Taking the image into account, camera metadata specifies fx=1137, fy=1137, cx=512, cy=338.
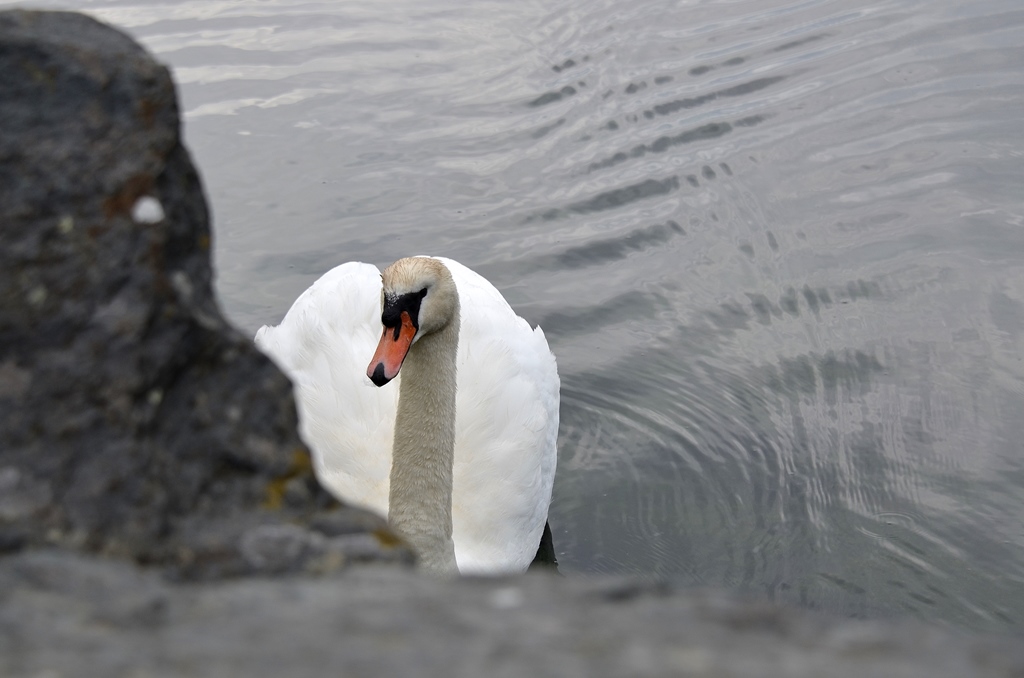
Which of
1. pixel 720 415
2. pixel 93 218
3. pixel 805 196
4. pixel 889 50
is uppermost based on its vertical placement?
pixel 93 218

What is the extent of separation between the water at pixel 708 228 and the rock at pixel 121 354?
10.6ft

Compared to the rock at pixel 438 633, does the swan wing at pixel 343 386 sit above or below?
below

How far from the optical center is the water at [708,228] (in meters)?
4.99

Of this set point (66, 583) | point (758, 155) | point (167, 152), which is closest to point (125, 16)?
point (758, 155)

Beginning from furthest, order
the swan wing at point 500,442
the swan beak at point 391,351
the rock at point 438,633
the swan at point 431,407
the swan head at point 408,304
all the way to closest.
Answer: the swan wing at point 500,442
the swan at point 431,407
the swan head at point 408,304
the swan beak at point 391,351
the rock at point 438,633

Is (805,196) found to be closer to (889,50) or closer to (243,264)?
(889,50)

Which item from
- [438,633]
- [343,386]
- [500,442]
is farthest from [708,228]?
[438,633]

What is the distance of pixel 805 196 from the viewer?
7.29 meters

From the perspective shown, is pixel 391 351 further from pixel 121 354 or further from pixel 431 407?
pixel 121 354

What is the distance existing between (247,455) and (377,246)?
218 inches

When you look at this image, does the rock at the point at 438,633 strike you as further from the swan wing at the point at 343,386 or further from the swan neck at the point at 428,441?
the swan wing at the point at 343,386

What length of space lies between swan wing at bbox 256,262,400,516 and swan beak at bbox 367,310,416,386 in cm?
89

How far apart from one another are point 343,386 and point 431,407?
77 cm

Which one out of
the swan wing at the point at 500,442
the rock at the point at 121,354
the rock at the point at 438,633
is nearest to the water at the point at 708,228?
the swan wing at the point at 500,442
